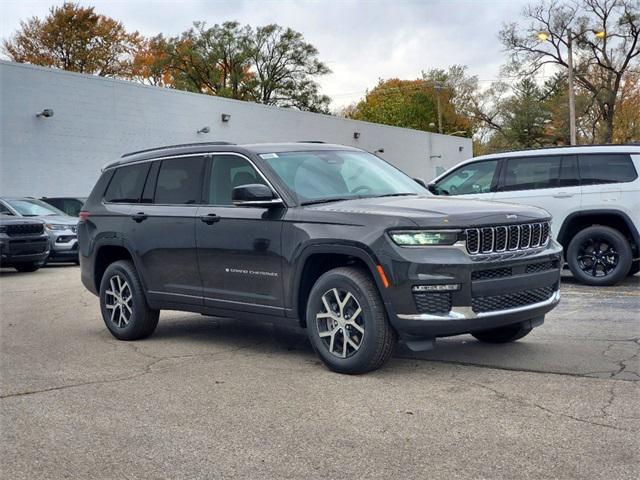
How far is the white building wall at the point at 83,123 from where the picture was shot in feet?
79.9

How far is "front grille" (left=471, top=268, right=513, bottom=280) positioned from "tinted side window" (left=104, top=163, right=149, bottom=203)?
12.5ft

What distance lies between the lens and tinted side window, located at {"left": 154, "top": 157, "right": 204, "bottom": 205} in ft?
24.7

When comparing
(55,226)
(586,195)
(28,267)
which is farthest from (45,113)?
(586,195)

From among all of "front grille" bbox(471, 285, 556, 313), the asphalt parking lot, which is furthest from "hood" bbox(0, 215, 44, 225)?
"front grille" bbox(471, 285, 556, 313)

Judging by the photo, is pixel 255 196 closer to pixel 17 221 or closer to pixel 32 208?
pixel 17 221

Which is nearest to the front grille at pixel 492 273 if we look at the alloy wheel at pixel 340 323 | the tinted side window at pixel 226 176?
the alloy wheel at pixel 340 323

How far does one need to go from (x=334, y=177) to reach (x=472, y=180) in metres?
5.48

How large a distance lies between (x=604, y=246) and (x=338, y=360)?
6300 millimetres

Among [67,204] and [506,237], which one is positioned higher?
[67,204]

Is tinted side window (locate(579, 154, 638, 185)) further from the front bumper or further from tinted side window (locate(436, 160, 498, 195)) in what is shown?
the front bumper

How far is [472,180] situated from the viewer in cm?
1207

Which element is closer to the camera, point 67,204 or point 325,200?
point 325,200

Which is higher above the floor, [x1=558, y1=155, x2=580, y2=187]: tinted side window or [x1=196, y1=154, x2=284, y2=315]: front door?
[x1=558, y1=155, x2=580, y2=187]: tinted side window

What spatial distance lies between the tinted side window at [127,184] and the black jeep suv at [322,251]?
0.8 inches
